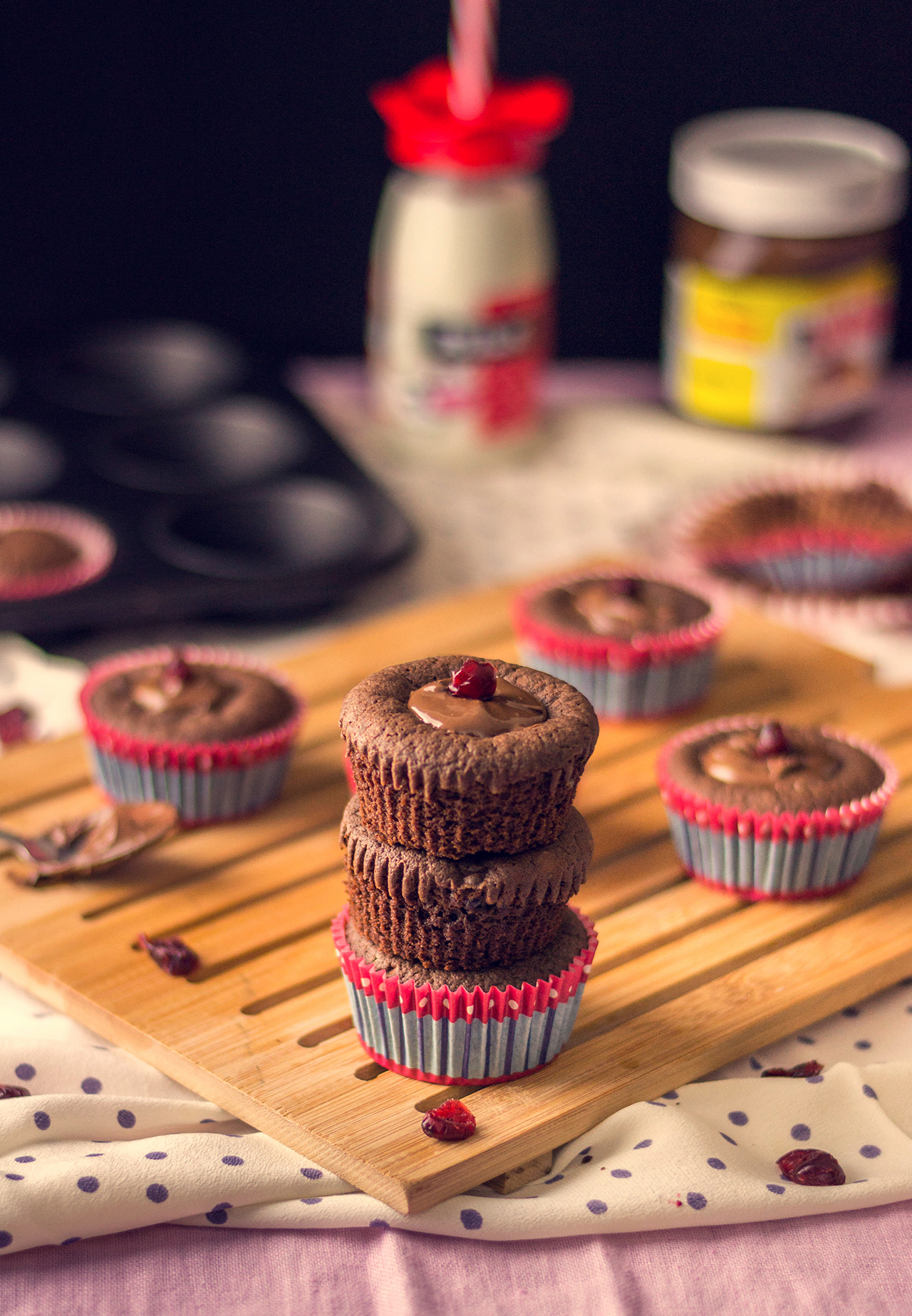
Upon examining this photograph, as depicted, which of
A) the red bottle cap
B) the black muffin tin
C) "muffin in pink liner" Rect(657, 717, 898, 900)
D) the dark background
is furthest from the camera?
the dark background

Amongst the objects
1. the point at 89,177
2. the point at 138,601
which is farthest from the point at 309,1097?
the point at 89,177

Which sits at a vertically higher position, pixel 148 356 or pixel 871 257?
pixel 871 257

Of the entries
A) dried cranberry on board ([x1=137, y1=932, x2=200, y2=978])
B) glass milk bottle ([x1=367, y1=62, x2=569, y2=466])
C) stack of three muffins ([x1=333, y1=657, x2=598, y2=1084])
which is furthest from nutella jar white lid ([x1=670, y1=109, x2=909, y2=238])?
dried cranberry on board ([x1=137, y1=932, x2=200, y2=978])

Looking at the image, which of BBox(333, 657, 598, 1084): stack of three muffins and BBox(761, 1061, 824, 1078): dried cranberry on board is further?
BBox(761, 1061, 824, 1078): dried cranberry on board

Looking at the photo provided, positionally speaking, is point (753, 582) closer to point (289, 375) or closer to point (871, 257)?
point (871, 257)

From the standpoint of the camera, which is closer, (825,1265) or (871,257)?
(825,1265)

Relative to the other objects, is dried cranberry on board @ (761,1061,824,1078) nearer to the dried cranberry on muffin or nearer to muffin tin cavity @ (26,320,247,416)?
the dried cranberry on muffin

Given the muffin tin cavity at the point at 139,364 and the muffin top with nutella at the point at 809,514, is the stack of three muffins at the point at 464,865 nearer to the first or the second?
the muffin top with nutella at the point at 809,514
